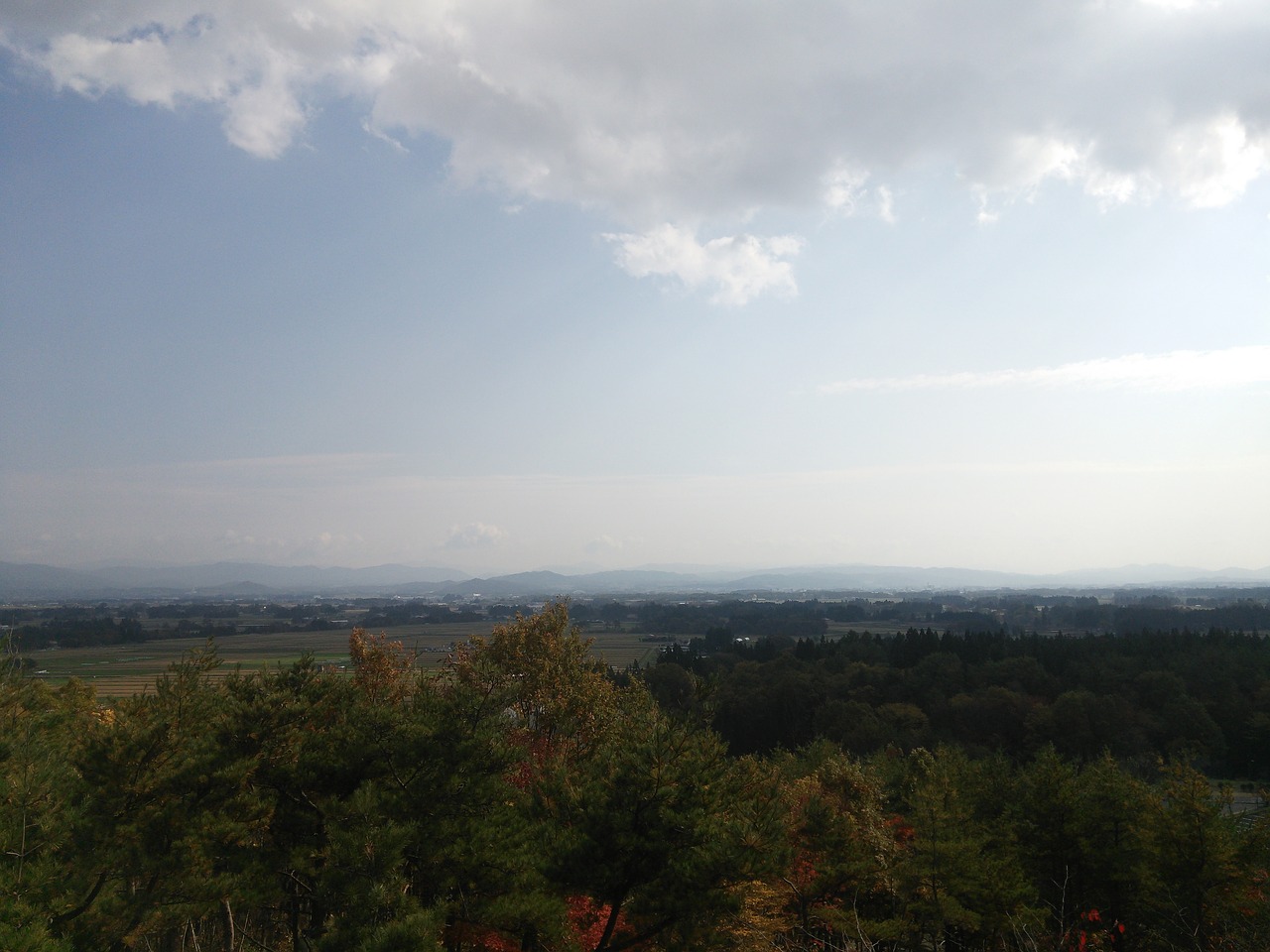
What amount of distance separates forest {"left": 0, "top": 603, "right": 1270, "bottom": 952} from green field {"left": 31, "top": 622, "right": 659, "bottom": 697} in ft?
113

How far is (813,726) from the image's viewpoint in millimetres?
56750

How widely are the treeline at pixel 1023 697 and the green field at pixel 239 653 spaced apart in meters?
16.2

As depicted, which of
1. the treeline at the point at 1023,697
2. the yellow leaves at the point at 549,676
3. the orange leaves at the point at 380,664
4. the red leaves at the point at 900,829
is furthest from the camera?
the treeline at the point at 1023,697

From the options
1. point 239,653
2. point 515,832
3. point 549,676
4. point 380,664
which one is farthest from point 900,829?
point 239,653

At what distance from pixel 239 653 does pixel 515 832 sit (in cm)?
9038

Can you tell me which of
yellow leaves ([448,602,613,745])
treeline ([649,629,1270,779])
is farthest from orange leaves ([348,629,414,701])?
treeline ([649,629,1270,779])

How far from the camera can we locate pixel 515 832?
42.3 feet

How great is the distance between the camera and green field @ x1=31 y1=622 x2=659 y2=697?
205ft

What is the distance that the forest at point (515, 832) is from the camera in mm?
11367

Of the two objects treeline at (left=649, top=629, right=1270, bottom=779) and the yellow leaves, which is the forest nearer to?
the yellow leaves

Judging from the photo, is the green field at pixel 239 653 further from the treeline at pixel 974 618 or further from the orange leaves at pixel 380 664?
the orange leaves at pixel 380 664

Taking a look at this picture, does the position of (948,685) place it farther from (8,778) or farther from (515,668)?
(8,778)

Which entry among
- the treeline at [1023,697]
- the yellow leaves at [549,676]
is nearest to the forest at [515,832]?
the yellow leaves at [549,676]

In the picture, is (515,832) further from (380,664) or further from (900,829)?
(900,829)
